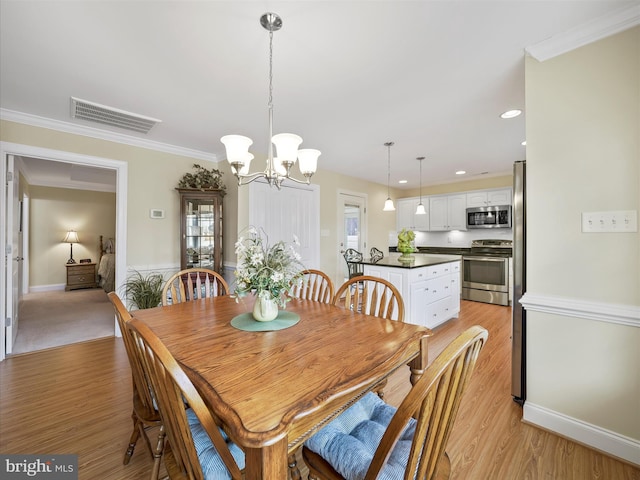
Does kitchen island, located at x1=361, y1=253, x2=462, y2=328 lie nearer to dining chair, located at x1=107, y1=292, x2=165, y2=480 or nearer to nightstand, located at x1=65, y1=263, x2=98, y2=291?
dining chair, located at x1=107, y1=292, x2=165, y2=480

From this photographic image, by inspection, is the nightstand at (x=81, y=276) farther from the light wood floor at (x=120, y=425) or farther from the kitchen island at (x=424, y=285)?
the kitchen island at (x=424, y=285)

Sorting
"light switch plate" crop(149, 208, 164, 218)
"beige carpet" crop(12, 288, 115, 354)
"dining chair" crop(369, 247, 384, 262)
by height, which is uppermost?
"light switch plate" crop(149, 208, 164, 218)

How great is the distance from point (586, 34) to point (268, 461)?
2521 millimetres

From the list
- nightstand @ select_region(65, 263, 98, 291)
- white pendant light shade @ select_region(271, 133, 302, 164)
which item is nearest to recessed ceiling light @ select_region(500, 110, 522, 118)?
white pendant light shade @ select_region(271, 133, 302, 164)

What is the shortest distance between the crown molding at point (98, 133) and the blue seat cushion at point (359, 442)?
144 inches

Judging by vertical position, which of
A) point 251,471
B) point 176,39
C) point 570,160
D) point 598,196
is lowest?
point 251,471

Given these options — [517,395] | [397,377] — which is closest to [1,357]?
[397,377]

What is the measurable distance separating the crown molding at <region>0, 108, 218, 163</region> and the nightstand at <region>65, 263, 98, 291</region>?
454cm

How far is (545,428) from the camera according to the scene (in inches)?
67.4

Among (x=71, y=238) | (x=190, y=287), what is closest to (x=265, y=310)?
(x=190, y=287)

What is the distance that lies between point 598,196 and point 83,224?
8.65 m

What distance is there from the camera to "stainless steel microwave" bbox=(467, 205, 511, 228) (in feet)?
16.4

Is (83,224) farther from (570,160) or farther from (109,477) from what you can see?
(570,160)

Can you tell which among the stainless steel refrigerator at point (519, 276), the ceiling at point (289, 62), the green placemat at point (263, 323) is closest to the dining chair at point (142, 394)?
the green placemat at point (263, 323)
